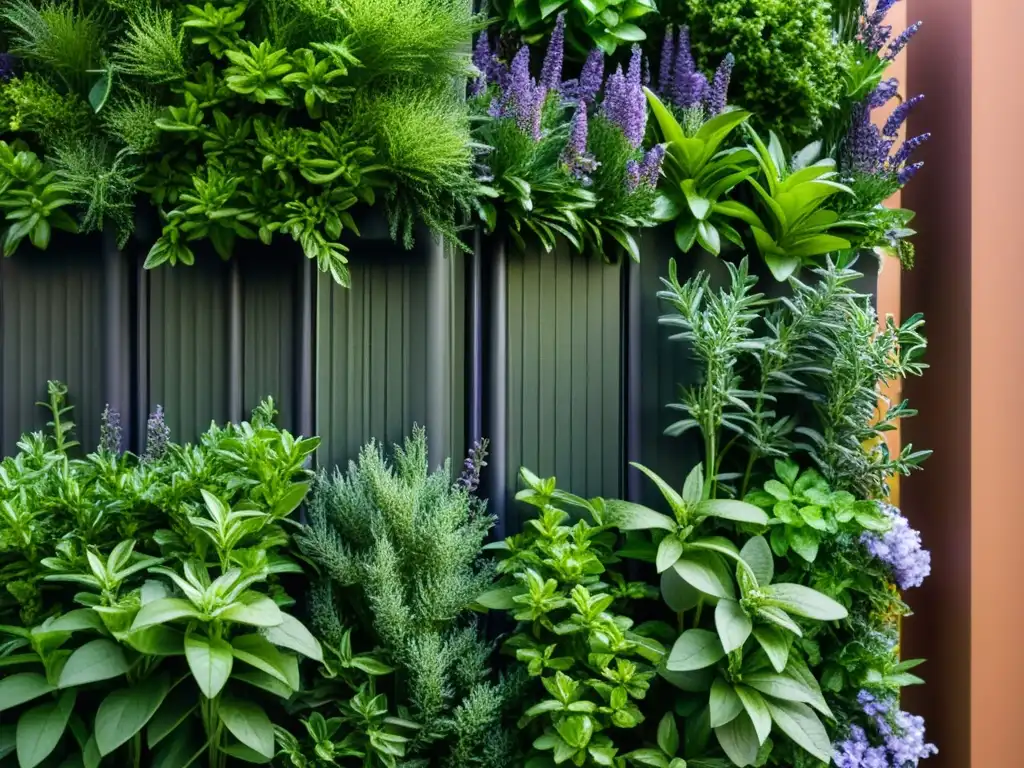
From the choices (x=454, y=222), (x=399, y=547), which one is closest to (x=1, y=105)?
(x=454, y=222)

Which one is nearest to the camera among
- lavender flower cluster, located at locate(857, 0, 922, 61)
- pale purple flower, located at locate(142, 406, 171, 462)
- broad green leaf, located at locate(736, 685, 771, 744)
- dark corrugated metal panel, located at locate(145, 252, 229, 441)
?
broad green leaf, located at locate(736, 685, 771, 744)

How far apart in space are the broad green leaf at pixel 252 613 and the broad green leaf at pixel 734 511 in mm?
889

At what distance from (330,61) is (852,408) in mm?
1362

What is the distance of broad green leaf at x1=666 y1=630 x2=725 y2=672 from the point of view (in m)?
1.46

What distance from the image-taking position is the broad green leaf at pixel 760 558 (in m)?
1.56

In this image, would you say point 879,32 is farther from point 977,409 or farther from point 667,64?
point 977,409

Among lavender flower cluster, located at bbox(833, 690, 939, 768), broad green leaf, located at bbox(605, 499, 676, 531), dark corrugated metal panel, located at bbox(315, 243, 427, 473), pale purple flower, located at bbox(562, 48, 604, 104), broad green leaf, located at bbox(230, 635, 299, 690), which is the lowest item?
lavender flower cluster, located at bbox(833, 690, 939, 768)

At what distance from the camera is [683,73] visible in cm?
184

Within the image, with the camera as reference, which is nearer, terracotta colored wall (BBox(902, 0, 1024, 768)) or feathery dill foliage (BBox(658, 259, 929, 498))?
feathery dill foliage (BBox(658, 259, 929, 498))

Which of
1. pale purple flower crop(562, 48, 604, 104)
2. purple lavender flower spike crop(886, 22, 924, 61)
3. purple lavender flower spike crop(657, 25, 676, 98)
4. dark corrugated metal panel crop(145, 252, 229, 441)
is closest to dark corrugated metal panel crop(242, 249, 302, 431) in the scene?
dark corrugated metal panel crop(145, 252, 229, 441)

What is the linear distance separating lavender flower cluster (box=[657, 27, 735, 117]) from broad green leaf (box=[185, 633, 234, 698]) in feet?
5.08

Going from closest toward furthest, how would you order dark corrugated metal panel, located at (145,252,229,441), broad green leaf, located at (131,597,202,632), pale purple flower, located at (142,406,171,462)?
broad green leaf, located at (131,597,202,632)
pale purple flower, located at (142,406,171,462)
dark corrugated metal panel, located at (145,252,229,441)

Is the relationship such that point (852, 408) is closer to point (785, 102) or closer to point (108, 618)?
point (785, 102)

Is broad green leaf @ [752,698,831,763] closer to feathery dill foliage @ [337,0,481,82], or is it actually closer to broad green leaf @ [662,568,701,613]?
broad green leaf @ [662,568,701,613]
